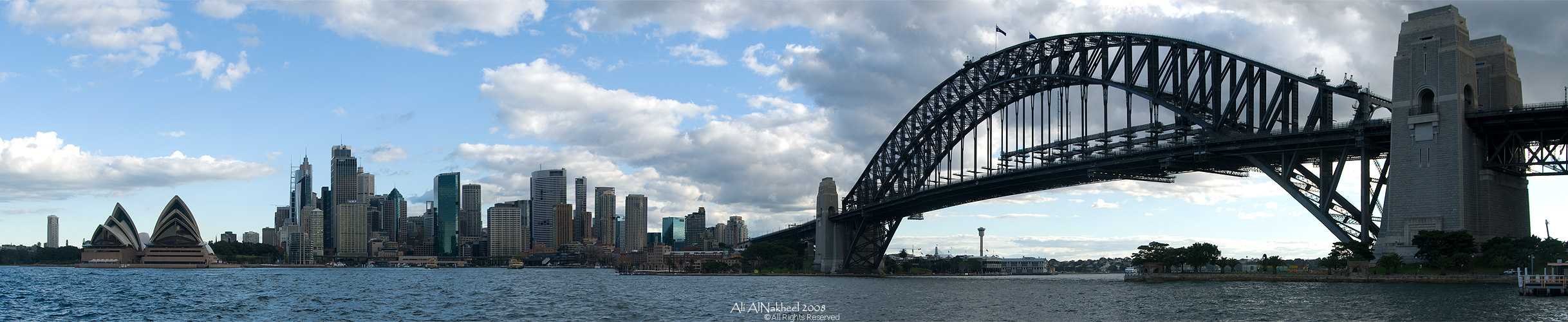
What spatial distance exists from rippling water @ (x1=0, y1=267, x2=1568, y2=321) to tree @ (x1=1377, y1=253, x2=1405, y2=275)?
1841mm

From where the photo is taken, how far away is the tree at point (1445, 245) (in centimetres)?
6303

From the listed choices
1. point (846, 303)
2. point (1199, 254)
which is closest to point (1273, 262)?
point (1199, 254)

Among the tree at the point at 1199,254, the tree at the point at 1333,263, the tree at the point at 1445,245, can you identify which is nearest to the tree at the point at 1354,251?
the tree at the point at 1333,263

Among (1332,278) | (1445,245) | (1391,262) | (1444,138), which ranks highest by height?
(1444,138)

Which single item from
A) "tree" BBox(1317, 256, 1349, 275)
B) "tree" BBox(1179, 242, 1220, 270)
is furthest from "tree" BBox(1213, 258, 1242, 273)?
"tree" BBox(1317, 256, 1349, 275)

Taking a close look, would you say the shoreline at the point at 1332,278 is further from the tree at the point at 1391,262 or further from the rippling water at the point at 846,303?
the rippling water at the point at 846,303

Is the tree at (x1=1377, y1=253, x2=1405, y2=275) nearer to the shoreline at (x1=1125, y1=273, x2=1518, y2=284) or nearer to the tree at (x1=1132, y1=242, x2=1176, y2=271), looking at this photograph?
the shoreline at (x1=1125, y1=273, x2=1518, y2=284)

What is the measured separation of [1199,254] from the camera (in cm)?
9912

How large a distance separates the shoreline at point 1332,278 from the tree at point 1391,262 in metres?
0.35

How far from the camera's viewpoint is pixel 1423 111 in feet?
218

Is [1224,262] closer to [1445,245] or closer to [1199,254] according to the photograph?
[1199,254]

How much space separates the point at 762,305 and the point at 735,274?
378ft

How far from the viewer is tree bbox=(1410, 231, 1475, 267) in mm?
63031

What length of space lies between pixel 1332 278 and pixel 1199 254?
25327 mm
